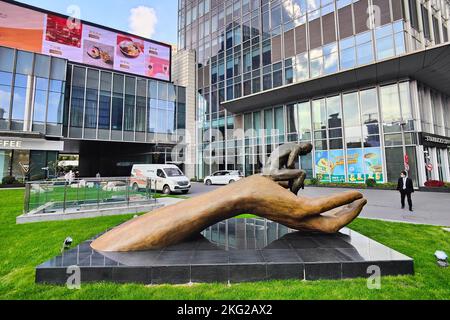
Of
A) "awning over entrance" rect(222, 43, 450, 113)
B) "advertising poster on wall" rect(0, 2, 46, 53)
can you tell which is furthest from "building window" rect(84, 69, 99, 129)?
"awning over entrance" rect(222, 43, 450, 113)

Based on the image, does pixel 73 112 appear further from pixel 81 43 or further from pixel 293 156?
pixel 293 156

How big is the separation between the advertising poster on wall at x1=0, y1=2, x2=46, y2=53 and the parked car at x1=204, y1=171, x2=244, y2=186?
85.7ft

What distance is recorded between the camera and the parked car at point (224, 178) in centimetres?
2604

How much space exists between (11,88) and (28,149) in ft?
20.6

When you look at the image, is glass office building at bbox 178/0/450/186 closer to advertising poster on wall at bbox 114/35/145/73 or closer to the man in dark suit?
the man in dark suit

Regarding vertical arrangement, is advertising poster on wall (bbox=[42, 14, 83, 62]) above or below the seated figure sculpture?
above

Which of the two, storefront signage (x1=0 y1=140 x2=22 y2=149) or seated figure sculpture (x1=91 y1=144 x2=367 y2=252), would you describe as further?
storefront signage (x1=0 y1=140 x2=22 y2=149)

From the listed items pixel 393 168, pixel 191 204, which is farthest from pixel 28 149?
pixel 393 168

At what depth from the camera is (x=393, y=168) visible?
67.7 ft

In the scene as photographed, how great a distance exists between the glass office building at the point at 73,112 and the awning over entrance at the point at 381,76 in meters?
13.5

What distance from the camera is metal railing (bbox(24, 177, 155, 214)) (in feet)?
32.2

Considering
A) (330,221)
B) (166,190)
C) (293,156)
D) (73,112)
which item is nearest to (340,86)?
(166,190)

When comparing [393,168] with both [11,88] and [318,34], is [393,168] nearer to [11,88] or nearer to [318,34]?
[318,34]

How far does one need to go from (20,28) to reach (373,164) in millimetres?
41218
